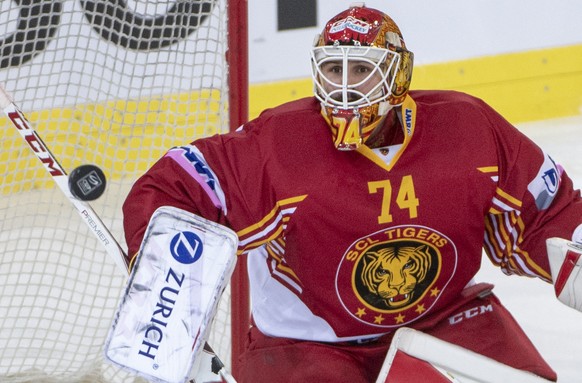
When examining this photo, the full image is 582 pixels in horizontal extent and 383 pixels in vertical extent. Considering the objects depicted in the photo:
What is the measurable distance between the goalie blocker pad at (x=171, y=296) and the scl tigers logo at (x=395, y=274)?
13.1 inches

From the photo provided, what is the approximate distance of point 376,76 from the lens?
7.55ft

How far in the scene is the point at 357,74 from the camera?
2311 mm

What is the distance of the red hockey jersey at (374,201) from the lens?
2.27 meters

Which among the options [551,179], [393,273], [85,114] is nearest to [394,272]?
A: [393,273]

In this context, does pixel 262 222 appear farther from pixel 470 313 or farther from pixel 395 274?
pixel 470 313

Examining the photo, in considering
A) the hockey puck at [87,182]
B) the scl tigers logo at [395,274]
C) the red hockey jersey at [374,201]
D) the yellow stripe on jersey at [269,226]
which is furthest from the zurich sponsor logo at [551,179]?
the hockey puck at [87,182]

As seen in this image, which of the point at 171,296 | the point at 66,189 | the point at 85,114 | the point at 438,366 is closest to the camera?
the point at 171,296

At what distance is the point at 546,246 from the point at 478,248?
0.14 m

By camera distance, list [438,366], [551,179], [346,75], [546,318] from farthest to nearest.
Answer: [546,318] → [551,179] → [346,75] → [438,366]

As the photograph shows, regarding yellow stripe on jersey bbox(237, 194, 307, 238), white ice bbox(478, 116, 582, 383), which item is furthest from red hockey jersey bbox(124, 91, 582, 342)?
white ice bbox(478, 116, 582, 383)

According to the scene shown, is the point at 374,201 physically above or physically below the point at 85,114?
above

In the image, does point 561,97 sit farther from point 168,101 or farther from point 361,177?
point 361,177

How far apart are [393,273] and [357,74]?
16.7 inches

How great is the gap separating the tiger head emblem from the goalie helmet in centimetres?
25
